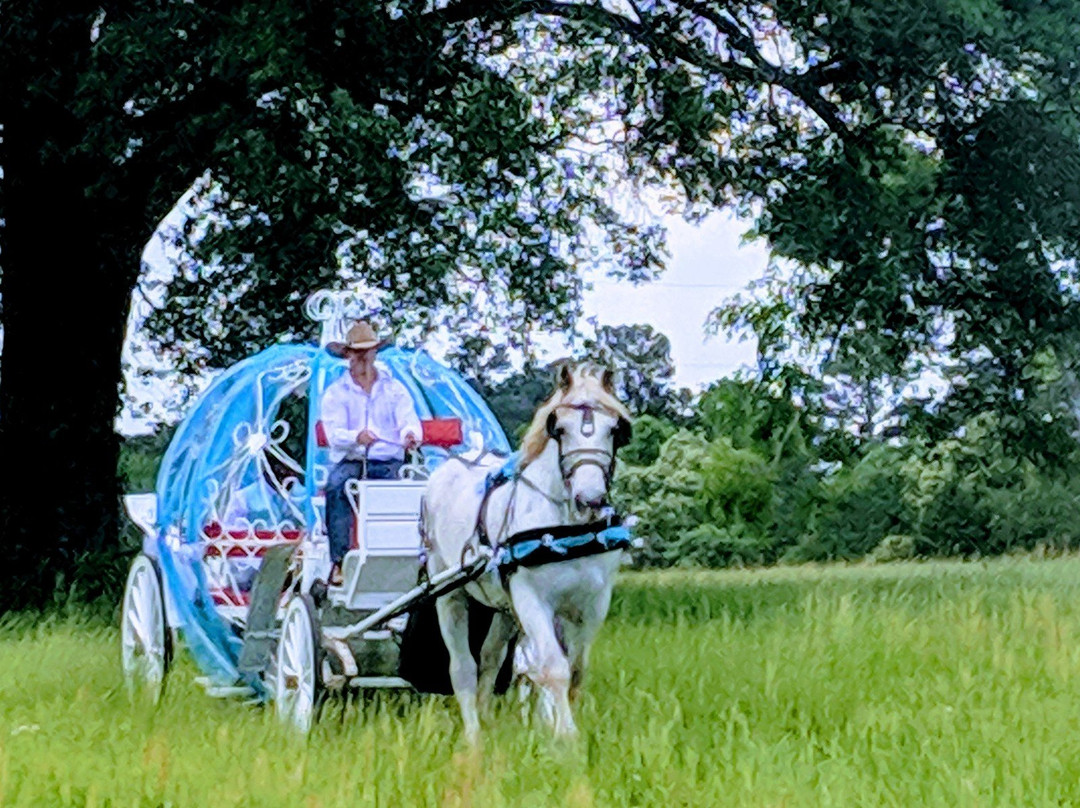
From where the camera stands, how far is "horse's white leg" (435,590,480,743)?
28.3 ft

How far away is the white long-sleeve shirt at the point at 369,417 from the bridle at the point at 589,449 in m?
1.93

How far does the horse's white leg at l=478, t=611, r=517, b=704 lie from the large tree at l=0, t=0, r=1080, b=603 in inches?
204

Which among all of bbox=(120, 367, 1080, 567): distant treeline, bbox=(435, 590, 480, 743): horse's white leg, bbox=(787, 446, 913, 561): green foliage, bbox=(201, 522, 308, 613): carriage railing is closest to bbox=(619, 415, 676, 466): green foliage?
bbox=(120, 367, 1080, 567): distant treeline

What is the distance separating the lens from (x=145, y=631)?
35.0ft

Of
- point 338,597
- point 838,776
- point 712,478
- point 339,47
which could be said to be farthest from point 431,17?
point 712,478

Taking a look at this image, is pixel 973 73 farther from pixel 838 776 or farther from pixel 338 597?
pixel 838 776

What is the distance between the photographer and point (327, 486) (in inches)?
355

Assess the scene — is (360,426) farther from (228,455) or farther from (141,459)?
(141,459)

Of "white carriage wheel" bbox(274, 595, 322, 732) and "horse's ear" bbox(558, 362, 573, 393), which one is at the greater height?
"horse's ear" bbox(558, 362, 573, 393)

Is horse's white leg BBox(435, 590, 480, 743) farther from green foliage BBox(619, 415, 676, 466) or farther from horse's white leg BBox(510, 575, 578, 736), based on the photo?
green foliage BBox(619, 415, 676, 466)

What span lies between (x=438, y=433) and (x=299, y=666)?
1388 mm

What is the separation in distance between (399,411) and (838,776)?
3.47 meters

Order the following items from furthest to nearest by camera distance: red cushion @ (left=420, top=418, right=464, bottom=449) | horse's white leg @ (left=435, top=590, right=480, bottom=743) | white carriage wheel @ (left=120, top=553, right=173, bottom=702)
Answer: white carriage wheel @ (left=120, top=553, right=173, bottom=702)
red cushion @ (left=420, top=418, right=464, bottom=449)
horse's white leg @ (left=435, top=590, right=480, bottom=743)

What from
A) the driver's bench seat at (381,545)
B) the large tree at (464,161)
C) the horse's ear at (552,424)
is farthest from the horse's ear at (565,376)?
the large tree at (464,161)
